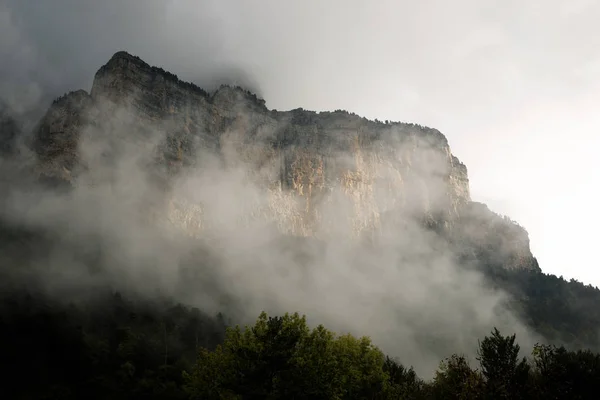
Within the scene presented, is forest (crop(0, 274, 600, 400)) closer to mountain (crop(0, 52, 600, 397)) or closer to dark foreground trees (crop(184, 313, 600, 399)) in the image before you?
dark foreground trees (crop(184, 313, 600, 399))

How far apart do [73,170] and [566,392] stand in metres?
159

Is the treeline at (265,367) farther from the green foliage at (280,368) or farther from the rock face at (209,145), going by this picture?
the rock face at (209,145)

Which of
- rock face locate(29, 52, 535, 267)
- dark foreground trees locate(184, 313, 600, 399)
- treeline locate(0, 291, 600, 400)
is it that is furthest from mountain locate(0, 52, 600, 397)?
dark foreground trees locate(184, 313, 600, 399)

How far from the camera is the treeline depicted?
36.2 m

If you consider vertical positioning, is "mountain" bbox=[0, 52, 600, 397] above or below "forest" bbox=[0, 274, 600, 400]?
above

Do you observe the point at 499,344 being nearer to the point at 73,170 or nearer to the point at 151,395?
the point at 151,395

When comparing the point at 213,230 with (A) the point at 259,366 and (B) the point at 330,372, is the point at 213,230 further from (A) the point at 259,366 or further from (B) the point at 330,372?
(A) the point at 259,366

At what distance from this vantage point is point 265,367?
37750 mm

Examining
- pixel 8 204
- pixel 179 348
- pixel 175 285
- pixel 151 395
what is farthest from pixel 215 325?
pixel 8 204

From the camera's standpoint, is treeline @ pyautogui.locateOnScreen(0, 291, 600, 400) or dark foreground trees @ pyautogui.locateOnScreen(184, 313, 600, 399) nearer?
dark foreground trees @ pyautogui.locateOnScreen(184, 313, 600, 399)

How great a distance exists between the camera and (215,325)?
12194 cm

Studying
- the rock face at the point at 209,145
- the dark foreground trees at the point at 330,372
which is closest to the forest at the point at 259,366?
the dark foreground trees at the point at 330,372

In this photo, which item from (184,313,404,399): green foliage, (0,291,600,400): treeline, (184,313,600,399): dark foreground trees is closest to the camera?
(184,313,600,399): dark foreground trees

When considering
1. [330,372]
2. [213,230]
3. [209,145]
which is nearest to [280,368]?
[330,372]
